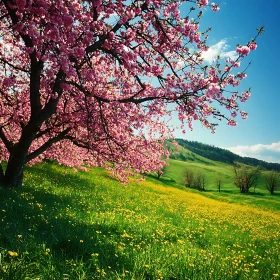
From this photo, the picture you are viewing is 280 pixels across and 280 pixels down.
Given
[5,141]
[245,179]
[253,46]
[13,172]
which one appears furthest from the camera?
[245,179]

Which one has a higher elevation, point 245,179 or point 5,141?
point 5,141

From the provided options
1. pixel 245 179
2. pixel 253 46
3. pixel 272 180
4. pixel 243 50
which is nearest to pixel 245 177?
pixel 245 179

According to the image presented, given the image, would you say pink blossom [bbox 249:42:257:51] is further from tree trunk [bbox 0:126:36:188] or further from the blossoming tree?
tree trunk [bbox 0:126:36:188]

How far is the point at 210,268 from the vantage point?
5.96 m

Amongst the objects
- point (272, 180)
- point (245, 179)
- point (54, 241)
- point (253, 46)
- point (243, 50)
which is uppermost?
point (253, 46)

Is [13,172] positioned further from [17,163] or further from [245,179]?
[245,179]

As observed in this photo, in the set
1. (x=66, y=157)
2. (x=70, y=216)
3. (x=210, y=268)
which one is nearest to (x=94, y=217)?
(x=70, y=216)

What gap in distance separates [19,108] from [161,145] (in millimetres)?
7715

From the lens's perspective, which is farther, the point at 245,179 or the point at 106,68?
the point at 245,179

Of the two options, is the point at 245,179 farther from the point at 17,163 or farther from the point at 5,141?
the point at 17,163

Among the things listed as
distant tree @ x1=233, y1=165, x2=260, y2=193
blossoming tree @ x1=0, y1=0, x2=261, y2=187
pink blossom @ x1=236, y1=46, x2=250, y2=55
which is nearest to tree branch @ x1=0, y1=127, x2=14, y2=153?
blossoming tree @ x1=0, y1=0, x2=261, y2=187

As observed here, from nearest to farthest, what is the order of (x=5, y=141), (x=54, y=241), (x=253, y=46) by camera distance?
(x=54, y=241), (x=253, y=46), (x=5, y=141)

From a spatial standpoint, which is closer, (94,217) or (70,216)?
(70,216)

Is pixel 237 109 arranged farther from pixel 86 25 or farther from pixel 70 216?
pixel 70 216
